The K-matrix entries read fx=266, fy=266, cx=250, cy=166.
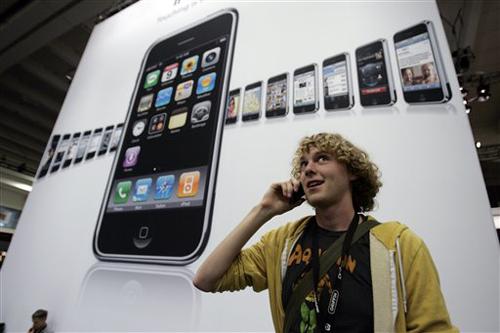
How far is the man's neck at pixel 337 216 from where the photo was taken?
0.51 meters

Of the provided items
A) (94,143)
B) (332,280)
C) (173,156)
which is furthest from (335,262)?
(94,143)

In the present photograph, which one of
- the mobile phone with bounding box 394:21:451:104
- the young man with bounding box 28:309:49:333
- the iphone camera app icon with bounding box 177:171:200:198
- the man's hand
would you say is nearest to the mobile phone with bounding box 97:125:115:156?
the iphone camera app icon with bounding box 177:171:200:198

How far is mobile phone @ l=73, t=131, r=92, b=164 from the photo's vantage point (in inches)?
53.7

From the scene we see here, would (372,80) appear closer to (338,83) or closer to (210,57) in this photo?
(338,83)

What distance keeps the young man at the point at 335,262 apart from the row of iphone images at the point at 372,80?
22 cm

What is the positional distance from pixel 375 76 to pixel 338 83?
0.10 m

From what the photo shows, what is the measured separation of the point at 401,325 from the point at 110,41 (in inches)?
83.3

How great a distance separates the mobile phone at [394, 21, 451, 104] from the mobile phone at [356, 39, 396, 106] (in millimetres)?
31

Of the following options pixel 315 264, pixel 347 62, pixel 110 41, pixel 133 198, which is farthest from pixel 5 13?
pixel 315 264

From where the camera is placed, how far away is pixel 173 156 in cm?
101

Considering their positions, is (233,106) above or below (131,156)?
above

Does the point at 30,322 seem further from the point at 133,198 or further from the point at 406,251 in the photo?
the point at 406,251

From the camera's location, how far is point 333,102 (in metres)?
0.76

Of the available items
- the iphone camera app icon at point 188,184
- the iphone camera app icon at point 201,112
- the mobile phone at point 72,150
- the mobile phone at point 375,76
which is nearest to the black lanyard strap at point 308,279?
the mobile phone at point 375,76
